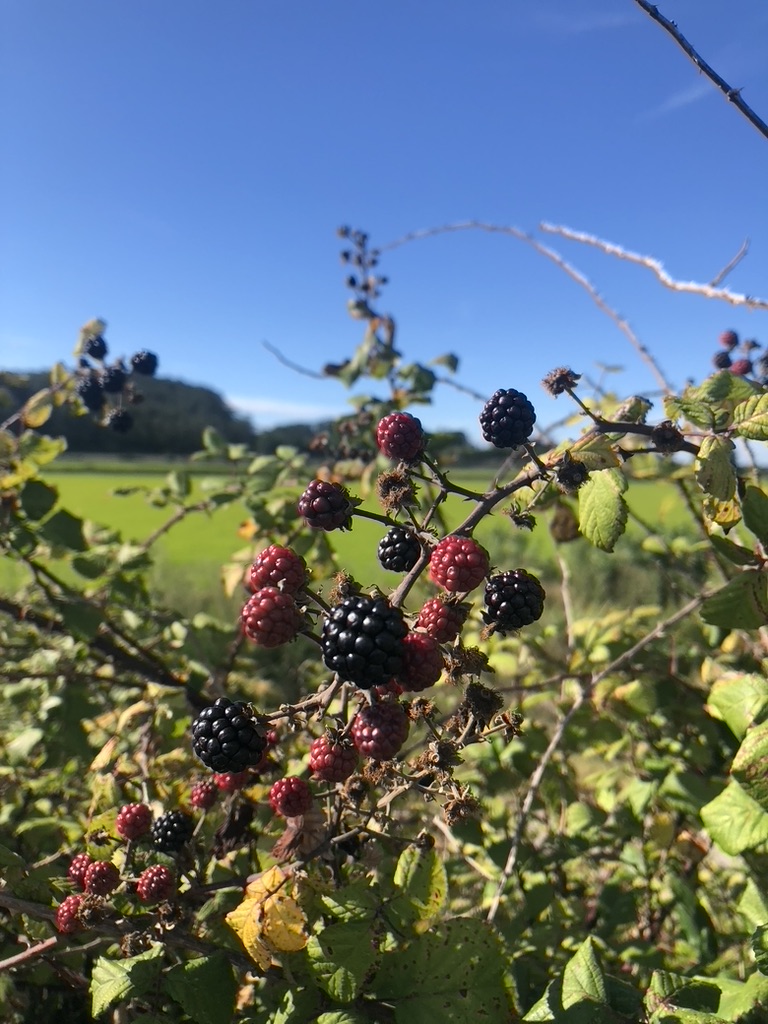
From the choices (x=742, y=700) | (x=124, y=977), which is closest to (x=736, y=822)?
(x=742, y=700)

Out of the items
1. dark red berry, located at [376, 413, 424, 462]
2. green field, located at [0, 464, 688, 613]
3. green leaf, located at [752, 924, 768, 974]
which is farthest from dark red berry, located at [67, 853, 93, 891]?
green field, located at [0, 464, 688, 613]

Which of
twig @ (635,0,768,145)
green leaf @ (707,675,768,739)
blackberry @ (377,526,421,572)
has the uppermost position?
twig @ (635,0,768,145)

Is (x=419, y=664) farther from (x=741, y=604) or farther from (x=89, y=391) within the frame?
(x=89, y=391)

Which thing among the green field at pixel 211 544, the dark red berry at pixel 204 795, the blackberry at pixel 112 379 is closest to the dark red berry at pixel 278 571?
the dark red berry at pixel 204 795

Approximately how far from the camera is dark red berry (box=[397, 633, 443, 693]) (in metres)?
0.89

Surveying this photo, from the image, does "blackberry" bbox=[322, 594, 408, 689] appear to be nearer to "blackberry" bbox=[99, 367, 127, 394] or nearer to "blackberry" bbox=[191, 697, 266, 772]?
"blackberry" bbox=[191, 697, 266, 772]

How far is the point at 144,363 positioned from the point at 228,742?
1975 mm

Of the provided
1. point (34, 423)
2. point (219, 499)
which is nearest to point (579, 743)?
point (219, 499)

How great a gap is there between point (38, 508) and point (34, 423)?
14.1 inches

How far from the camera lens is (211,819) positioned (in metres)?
1.28

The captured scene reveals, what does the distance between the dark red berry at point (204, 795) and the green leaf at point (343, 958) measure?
0.33 meters

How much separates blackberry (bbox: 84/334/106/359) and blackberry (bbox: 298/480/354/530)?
1.87 meters

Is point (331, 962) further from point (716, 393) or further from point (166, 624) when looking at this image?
point (166, 624)

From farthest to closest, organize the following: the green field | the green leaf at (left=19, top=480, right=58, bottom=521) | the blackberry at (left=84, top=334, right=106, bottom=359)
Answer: the green field < the blackberry at (left=84, top=334, right=106, bottom=359) < the green leaf at (left=19, top=480, right=58, bottom=521)
